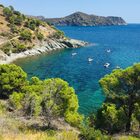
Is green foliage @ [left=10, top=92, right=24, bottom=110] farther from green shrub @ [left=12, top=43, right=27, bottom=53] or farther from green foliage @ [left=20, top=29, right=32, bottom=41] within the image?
green foliage @ [left=20, top=29, right=32, bottom=41]

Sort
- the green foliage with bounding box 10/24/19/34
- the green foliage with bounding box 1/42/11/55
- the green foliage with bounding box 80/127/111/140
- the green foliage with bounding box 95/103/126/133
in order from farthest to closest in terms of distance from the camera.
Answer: the green foliage with bounding box 10/24/19/34 → the green foliage with bounding box 1/42/11/55 → the green foliage with bounding box 95/103/126/133 → the green foliage with bounding box 80/127/111/140

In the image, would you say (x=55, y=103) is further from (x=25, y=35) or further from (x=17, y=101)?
(x=25, y=35)

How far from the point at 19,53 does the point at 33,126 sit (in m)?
95.0

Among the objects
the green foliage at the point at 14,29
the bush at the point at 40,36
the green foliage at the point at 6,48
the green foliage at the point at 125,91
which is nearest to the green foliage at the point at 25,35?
the bush at the point at 40,36

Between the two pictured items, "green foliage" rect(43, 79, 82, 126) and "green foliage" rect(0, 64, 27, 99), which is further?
"green foliage" rect(0, 64, 27, 99)

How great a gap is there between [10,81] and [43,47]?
284 ft

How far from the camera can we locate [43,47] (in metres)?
144

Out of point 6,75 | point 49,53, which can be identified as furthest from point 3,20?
point 6,75

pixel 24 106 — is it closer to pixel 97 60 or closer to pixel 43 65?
pixel 43 65

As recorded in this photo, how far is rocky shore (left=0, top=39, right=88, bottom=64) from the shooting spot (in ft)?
383

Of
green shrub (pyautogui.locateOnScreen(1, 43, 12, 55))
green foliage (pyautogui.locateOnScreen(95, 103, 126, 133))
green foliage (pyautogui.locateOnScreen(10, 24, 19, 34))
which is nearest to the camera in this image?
green foliage (pyautogui.locateOnScreen(95, 103, 126, 133))

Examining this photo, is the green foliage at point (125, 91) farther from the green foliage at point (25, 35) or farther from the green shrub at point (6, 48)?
the green foliage at point (25, 35)

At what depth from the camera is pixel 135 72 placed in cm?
3991

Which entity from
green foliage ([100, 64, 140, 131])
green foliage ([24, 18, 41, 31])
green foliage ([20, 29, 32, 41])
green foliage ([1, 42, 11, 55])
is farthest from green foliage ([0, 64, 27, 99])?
green foliage ([24, 18, 41, 31])
